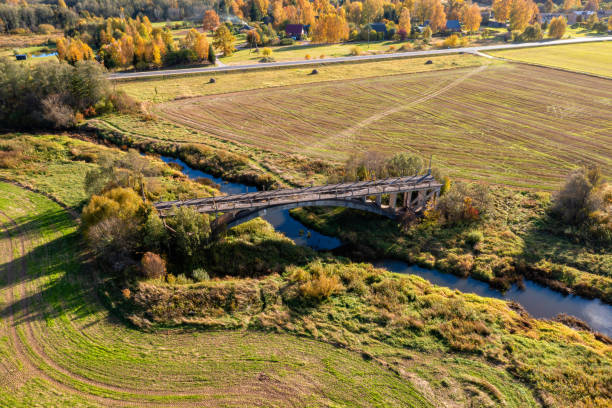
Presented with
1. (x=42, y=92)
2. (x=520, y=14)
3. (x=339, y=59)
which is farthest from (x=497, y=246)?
(x=520, y=14)

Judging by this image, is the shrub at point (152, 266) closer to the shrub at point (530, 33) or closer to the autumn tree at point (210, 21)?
the autumn tree at point (210, 21)

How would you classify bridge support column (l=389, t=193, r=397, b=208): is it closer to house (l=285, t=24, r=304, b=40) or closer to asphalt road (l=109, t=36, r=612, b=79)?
asphalt road (l=109, t=36, r=612, b=79)

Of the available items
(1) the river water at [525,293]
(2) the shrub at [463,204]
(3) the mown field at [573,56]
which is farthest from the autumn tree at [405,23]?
(1) the river water at [525,293]

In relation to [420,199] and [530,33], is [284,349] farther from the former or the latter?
[530,33]

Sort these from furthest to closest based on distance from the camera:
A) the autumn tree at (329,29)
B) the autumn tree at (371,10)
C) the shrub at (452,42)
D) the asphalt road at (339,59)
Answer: the autumn tree at (371,10) < the autumn tree at (329,29) < the shrub at (452,42) < the asphalt road at (339,59)

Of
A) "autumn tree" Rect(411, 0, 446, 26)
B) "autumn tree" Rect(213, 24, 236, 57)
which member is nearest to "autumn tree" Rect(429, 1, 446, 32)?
"autumn tree" Rect(411, 0, 446, 26)
